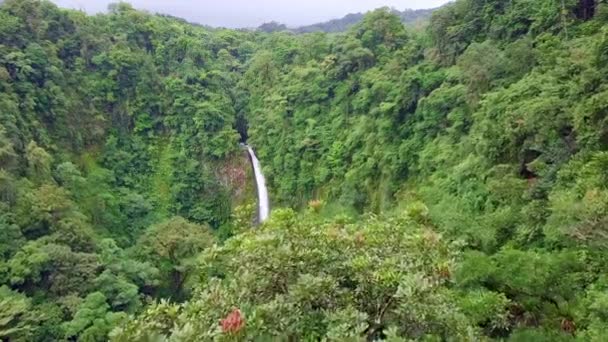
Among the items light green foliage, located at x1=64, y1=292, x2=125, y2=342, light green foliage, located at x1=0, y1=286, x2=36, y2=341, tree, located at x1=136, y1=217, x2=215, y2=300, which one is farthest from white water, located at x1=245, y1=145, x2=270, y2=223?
light green foliage, located at x1=0, y1=286, x2=36, y2=341

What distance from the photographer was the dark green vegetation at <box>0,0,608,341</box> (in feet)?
17.4

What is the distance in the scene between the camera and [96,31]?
3164 cm

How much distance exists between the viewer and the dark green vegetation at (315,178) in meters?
5.30

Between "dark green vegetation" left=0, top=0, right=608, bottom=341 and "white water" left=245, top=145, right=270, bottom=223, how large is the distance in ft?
2.14

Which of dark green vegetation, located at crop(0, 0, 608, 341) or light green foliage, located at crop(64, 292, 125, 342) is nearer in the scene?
dark green vegetation, located at crop(0, 0, 608, 341)

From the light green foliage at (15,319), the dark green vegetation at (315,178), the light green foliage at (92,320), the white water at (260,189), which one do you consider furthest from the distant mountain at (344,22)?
the light green foliage at (15,319)

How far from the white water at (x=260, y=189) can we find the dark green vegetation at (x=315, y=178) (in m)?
0.65

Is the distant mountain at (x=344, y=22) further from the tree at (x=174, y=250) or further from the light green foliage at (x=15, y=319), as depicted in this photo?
the light green foliage at (x=15, y=319)

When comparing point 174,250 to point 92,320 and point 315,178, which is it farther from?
point 315,178

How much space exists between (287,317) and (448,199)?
36.7ft

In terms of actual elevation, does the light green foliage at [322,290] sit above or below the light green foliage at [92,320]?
above

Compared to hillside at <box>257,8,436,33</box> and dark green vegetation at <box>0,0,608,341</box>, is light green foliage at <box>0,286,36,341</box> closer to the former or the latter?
dark green vegetation at <box>0,0,608,341</box>

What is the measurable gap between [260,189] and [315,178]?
5101 mm

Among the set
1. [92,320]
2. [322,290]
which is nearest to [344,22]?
[92,320]
